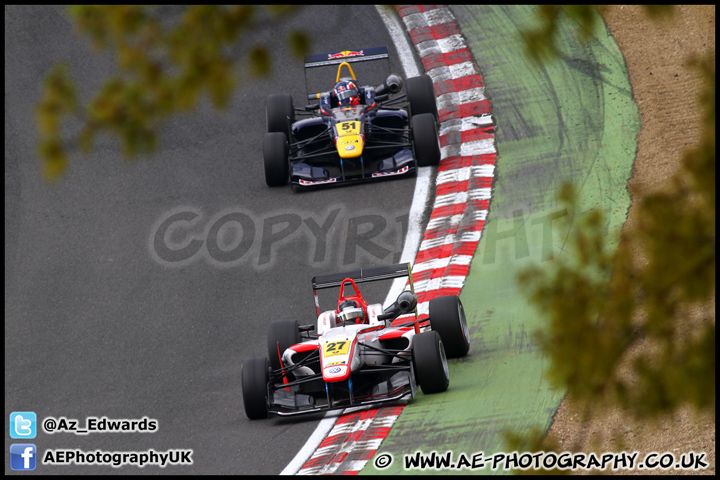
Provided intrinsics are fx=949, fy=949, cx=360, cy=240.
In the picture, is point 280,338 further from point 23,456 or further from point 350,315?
point 23,456

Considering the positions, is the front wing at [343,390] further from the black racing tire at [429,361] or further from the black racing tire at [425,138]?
the black racing tire at [425,138]

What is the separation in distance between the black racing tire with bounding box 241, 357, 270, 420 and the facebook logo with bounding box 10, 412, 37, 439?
8.31 feet

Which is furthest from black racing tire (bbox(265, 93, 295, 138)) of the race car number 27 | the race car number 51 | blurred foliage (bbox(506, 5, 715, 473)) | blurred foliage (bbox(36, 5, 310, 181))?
blurred foliage (bbox(506, 5, 715, 473))

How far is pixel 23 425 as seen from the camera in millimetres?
10258

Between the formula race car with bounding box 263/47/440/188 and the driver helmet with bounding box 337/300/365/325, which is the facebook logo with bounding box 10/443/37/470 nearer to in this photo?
the driver helmet with bounding box 337/300/365/325

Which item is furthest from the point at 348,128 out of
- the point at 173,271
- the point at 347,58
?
the point at 173,271

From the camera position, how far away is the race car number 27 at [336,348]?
9.12 m

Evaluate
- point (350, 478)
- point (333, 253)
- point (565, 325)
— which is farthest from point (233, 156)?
point (565, 325)

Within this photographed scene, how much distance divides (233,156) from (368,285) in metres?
4.70

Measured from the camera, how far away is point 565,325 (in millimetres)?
3834

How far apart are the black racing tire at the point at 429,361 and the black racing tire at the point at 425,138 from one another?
5.59 m

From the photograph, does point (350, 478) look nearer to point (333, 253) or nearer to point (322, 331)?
point (322, 331)

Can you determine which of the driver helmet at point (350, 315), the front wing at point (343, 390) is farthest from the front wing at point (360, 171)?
the front wing at point (343, 390)

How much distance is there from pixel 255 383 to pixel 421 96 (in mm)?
7187
